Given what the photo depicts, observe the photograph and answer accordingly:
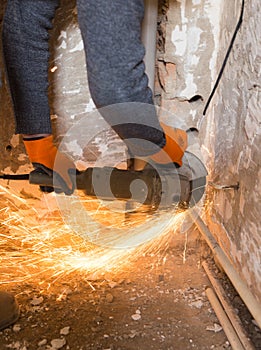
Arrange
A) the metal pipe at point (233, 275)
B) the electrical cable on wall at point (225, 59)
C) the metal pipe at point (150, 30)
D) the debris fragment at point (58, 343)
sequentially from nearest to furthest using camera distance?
the metal pipe at point (233, 275), the debris fragment at point (58, 343), the electrical cable on wall at point (225, 59), the metal pipe at point (150, 30)

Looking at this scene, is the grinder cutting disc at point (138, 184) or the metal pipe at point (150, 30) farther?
the metal pipe at point (150, 30)

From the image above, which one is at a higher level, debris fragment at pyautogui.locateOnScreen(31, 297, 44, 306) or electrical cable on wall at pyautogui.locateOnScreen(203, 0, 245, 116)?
electrical cable on wall at pyautogui.locateOnScreen(203, 0, 245, 116)

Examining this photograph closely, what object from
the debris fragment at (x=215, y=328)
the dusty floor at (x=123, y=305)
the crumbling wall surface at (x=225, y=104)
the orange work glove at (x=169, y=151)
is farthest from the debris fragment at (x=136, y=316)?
the orange work glove at (x=169, y=151)

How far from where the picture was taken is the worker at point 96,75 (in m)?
1.07

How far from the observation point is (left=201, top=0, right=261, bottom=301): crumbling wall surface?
43.9 inches

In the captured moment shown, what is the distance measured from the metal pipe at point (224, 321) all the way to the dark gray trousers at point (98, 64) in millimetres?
505

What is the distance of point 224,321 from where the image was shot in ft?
3.95

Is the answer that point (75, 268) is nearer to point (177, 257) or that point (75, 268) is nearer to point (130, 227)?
point (130, 227)

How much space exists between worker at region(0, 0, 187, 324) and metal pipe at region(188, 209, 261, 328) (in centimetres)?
31

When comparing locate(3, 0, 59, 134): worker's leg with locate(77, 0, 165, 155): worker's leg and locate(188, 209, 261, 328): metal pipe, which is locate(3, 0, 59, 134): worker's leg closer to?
locate(77, 0, 165, 155): worker's leg

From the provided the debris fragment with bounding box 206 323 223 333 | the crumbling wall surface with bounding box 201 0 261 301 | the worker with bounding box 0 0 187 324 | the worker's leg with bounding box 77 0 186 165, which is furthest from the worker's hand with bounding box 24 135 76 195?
the debris fragment with bounding box 206 323 223 333

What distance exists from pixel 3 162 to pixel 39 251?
0.38 meters

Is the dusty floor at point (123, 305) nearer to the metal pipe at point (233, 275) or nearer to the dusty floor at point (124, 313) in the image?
the dusty floor at point (124, 313)

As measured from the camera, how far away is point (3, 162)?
1.68 m
